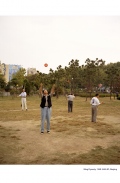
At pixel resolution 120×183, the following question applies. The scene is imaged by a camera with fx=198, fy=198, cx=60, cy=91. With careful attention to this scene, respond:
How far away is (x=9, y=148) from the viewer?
6.98m

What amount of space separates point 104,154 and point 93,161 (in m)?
0.74

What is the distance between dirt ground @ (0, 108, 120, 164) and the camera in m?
6.09

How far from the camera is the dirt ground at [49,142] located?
20.0 feet

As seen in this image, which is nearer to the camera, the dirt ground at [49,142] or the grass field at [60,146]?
the grass field at [60,146]

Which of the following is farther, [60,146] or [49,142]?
[49,142]

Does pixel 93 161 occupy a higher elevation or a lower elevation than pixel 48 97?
lower

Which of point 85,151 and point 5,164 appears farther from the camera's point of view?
point 85,151

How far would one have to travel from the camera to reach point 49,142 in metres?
7.75

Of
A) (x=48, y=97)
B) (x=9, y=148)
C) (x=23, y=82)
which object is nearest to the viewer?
(x=9, y=148)

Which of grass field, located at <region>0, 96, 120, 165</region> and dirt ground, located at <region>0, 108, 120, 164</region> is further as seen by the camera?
dirt ground, located at <region>0, 108, 120, 164</region>
